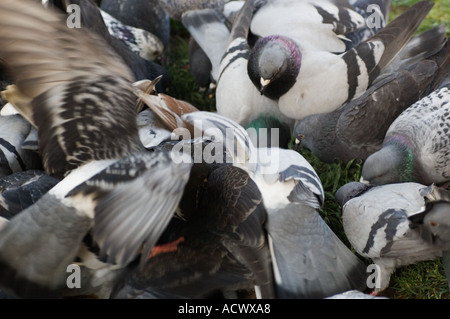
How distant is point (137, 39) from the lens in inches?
162

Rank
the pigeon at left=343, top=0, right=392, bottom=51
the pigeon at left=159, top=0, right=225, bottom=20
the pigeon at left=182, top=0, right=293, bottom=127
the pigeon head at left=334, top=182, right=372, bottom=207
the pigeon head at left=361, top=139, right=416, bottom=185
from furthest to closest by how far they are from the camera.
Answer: the pigeon at left=159, top=0, right=225, bottom=20 → the pigeon at left=343, top=0, right=392, bottom=51 → the pigeon at left=182, top=0, right=293, bottom=127 → the pigeon head at left=361, top=139, right=416, bottom=185 → the pigeon head at left=334, top=182, right=372, bottom=207

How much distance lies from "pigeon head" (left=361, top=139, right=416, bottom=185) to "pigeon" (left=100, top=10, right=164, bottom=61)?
191 centimetres

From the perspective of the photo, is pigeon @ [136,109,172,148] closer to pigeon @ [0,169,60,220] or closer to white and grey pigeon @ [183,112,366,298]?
white and grey pigeon @ [183,112,366,298]

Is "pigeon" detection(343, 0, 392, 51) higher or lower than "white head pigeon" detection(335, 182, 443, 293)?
higher

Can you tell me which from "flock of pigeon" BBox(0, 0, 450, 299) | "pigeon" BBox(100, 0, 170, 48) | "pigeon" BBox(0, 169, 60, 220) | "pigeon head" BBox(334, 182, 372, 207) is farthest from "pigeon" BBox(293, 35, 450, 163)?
"pigeon" BBox(100, 0, 170, 48)

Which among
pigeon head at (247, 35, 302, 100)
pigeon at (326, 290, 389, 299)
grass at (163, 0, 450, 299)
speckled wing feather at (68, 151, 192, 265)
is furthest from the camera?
pigeon head at (247, 35, 302, 100)

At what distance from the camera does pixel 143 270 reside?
7.59 feet

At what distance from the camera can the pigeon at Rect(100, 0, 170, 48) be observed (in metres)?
4.36

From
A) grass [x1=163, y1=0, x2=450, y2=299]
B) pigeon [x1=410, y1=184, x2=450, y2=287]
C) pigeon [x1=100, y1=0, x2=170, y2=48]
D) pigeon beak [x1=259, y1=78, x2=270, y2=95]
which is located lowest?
grass [x1=163, y1=0, x2=450, y2=299]

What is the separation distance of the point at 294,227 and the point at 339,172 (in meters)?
0.90

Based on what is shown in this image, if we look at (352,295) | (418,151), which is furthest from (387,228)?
(418,151)

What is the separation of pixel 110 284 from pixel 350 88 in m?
1.76
